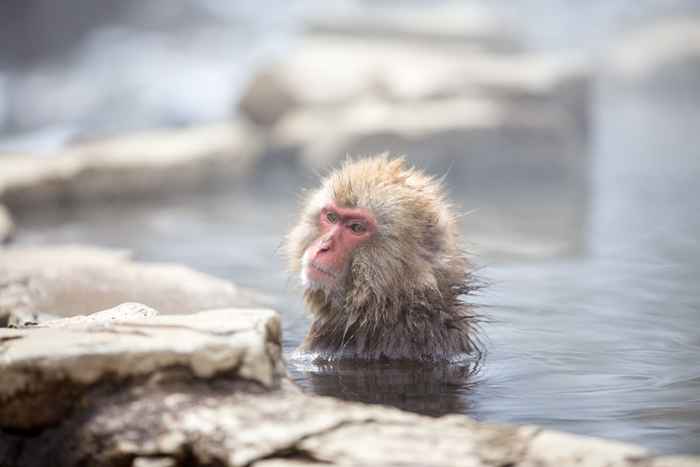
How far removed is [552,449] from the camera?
2.81 metres

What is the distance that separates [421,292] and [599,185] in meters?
7.32

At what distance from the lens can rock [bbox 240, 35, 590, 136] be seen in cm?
1245

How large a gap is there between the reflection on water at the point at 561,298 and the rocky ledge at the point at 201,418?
2.30 feet

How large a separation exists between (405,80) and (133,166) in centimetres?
339

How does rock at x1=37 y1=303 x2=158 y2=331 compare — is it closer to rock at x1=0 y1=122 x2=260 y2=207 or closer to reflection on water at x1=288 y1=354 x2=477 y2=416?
reflection on water at x1=288 y1=354 x2=477 y2=416

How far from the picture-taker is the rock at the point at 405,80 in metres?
12.5

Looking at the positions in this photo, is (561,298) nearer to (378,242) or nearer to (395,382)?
(378,242)

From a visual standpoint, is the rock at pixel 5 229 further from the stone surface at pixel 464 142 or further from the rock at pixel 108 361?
the rock at pixel 108 361

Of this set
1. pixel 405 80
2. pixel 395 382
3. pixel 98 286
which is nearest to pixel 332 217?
pixel 395 382

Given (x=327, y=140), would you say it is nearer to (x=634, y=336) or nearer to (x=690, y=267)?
(x=690, y=267)

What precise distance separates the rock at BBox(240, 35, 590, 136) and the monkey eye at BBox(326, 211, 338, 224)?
25.8 feet

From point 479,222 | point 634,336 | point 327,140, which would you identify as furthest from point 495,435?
point 327,140

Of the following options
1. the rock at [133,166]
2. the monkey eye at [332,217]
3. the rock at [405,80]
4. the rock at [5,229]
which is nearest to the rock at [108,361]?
the monkey eye at [332,217]

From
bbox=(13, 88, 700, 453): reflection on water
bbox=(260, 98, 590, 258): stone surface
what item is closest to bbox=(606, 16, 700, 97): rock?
bbox=(13, 88, 700, 453): reflection on water
